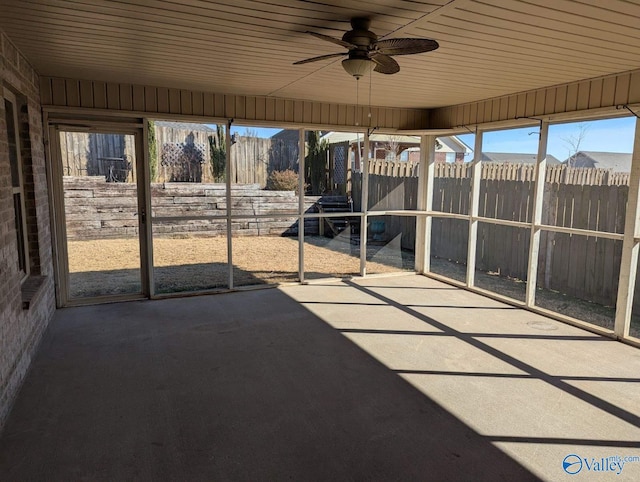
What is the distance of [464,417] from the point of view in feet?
9.28

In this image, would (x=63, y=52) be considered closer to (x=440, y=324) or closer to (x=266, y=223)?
(x=440, y=324)

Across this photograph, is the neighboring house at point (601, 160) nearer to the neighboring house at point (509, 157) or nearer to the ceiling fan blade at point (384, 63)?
the neighboring house at point (509, 157)

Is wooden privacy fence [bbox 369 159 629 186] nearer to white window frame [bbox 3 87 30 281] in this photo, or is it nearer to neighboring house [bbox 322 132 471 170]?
neighboring house [bbox 322 132 471 170]

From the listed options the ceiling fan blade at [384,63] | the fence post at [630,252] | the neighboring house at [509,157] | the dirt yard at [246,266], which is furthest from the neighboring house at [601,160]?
the ceiling fan blade at [384,63]

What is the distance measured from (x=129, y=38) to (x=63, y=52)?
→ 2.82 feet

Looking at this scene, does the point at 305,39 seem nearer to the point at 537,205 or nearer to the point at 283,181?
the point at 537,205

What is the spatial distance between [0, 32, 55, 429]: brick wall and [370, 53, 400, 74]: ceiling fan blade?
102 inches

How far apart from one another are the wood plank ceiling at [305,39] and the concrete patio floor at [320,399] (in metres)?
2.47

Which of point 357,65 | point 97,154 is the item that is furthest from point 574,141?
point 97,154

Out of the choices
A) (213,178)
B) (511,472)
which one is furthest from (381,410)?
(213,178)

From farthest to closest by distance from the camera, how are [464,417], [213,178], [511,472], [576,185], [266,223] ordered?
[266,223] → [213,178] → [576,185] → [464,417] → [511,472]

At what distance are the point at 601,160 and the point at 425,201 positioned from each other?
2417 mm

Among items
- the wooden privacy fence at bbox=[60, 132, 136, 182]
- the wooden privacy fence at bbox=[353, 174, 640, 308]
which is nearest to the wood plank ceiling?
the wooden privacy fence at bbox=[60, 132, 136, 182]

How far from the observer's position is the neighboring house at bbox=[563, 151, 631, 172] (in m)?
4.93
